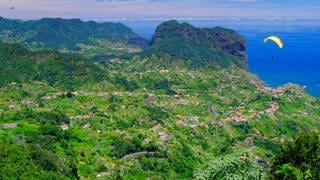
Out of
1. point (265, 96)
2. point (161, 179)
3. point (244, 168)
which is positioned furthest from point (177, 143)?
point (244, 168)

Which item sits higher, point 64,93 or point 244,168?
point 244,168

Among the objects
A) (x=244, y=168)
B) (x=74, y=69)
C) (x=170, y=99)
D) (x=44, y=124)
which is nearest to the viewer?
(x=244, y=168)

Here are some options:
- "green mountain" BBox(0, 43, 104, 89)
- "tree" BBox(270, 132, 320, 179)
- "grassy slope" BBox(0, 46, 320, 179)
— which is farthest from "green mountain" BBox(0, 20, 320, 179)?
"tree" BBox(270, 132, 320, 179)

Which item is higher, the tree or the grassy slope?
the tree

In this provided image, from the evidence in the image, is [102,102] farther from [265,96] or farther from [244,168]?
[244,168]

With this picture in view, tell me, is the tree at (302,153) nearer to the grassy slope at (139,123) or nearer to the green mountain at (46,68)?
the grassy slope at (139,123)

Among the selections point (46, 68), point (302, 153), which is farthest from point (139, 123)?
point (302, 153)

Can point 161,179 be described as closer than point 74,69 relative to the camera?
Yes

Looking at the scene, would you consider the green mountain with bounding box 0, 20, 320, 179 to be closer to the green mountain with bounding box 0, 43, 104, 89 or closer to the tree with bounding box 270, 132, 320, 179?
the green mountain with bounding box 0, 43, 104, 89
